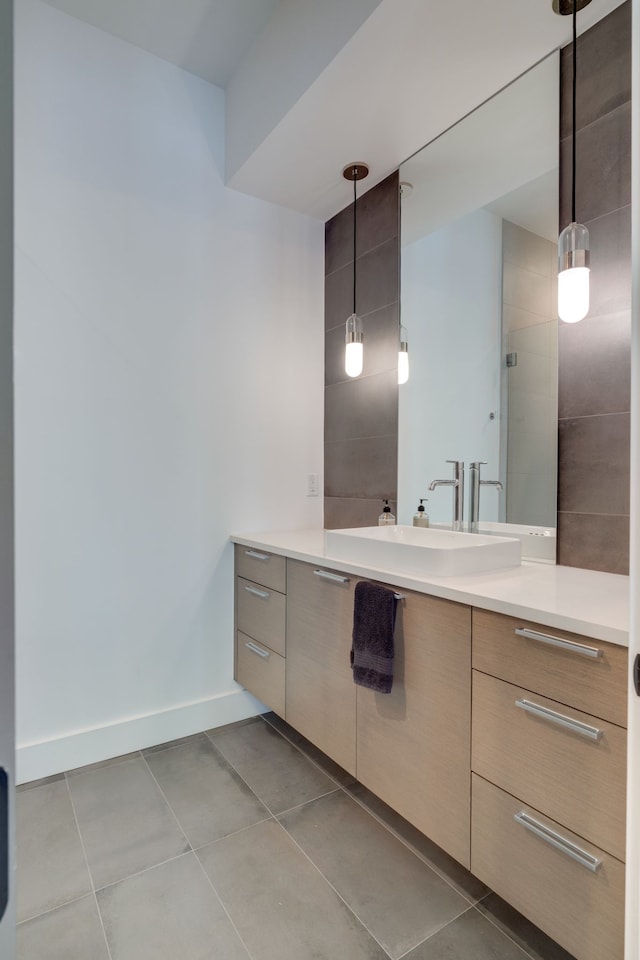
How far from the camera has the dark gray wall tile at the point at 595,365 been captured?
4.96ft

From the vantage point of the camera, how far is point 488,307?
194 cm

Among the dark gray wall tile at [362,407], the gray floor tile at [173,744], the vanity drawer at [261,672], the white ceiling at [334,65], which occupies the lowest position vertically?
the gray floor tile at [173,744]

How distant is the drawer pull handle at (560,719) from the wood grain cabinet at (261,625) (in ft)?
3.67

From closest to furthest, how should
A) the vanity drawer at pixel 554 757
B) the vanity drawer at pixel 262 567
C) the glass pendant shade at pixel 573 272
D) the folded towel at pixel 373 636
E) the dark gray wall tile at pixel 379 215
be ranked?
the vanity drawer at pixel 554 757 < the glass pendant shade at pixel 573 272 < the folded towel at pixel 373 636 < the vanity drawer at pixel 262 567 < the dark gray wall tile at pixel 379 215

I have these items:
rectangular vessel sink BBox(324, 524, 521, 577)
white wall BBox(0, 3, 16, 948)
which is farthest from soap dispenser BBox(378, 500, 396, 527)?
white wall BBox(0, 3, 16, 948)

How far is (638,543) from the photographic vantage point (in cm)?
76

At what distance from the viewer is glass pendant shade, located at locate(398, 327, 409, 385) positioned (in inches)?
89.7

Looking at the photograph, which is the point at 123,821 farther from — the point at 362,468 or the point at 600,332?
the point at 600,332

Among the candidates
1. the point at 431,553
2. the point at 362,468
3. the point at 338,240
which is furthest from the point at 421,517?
the point at 338,240

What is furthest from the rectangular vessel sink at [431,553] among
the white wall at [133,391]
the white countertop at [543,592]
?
the white wall at [133,391]

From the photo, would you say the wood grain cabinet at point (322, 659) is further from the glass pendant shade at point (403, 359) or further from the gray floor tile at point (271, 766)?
the glass pendant shade at point (403, 359)

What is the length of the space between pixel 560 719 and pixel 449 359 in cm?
147

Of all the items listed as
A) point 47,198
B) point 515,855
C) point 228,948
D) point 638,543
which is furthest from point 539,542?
point 47,198

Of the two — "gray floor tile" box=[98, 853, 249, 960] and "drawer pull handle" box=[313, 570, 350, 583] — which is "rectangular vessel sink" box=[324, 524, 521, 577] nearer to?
"drawer pull handle" box=[313, 570, 350, 583]
